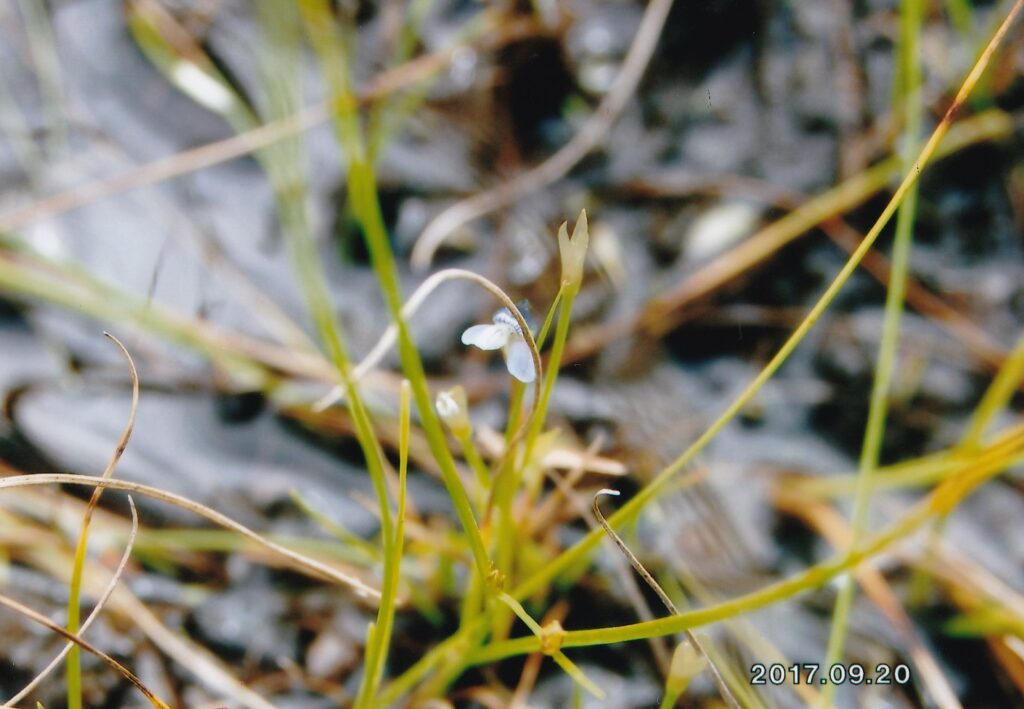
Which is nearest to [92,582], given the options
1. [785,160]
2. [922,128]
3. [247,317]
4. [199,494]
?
[199,494]

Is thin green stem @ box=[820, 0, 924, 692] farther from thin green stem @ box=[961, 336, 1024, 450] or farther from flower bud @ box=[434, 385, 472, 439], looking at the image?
flower bud @ box=[434, 385, 472, 439]

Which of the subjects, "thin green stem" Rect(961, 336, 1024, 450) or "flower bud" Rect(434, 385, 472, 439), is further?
"thin green stem" Rect(961, 336, 1024, 450)

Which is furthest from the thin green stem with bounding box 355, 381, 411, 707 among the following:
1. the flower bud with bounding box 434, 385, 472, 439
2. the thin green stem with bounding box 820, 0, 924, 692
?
the thin green stem with bounding box 820, 0, 924, 692

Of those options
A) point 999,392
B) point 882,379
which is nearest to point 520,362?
point 882,379

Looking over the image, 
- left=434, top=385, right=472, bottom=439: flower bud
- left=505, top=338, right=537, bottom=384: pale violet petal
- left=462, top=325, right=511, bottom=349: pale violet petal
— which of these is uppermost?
left=462, top=325, right=511, bottom=349: pale violet petal

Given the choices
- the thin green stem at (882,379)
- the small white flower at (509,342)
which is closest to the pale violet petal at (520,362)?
the small white flower at (509,342)

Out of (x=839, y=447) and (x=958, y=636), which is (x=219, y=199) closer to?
(x=839, y=447)

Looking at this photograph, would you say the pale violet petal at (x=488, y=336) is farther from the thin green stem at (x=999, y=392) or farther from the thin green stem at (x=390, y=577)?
the thin green stem at (x=999, y=392)
